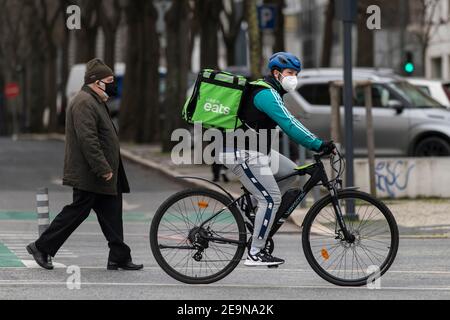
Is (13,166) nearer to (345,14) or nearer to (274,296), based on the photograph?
(345,14)

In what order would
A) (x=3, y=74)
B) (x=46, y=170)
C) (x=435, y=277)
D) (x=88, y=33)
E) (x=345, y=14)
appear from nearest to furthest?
(x=435, y=277), (x=345, y=14), (x=46, y=170), (x=88, y=33), (x=3, y=74)

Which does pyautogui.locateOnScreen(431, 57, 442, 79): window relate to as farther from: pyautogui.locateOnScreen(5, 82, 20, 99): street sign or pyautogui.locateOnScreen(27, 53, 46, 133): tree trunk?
pyautogui.locateOnScreen(27, 53, 46, 133): tree trunk

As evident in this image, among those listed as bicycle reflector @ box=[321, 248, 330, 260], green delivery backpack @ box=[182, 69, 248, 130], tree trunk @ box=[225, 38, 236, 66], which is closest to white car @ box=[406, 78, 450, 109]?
tree trunk @ box=[225, 38, 236, 66]

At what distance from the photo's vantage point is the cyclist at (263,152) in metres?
9.70

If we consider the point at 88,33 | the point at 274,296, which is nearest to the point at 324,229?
the point at 274,296

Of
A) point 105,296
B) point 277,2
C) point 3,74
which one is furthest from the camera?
point 3,74

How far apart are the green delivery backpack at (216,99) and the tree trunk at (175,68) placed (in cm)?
1908

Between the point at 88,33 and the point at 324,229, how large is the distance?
36.2 metres

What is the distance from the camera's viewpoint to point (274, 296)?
30.1ft

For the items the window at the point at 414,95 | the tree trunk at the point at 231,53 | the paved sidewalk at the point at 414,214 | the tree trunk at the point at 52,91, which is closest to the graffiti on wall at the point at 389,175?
the paved sidewalk at the point at 414,214

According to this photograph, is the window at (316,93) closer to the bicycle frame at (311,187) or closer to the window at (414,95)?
the window at (414,95)

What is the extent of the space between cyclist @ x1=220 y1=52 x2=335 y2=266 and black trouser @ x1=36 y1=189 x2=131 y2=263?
4.41 ft

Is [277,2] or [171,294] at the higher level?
[277,2]

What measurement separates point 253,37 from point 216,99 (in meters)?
13.9
